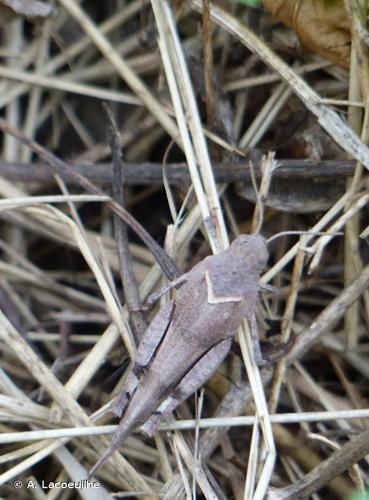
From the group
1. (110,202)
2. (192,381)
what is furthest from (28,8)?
(192,381)

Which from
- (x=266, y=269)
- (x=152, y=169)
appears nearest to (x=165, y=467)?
(x=266, y=269)

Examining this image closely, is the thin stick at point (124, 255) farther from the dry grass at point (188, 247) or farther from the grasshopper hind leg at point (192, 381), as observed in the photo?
the grasshopper hind leg at point (192, 381)

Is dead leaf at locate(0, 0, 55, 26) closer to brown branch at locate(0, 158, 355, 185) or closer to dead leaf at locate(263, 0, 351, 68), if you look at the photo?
brown branch at locate(0, 158, 355, 185)

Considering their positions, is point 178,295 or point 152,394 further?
point 178,295

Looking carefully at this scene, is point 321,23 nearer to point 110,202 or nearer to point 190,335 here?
point 110,202

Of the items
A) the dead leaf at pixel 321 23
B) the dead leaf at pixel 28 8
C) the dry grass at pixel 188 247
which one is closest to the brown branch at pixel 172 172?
the dry grass at pixel 188 247

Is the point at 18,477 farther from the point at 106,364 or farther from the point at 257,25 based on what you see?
the point at 257,25
